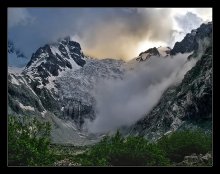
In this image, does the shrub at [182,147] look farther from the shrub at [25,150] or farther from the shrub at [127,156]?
the shrub at [25,150]

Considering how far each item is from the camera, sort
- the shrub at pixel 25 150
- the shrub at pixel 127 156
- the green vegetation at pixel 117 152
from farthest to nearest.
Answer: the green vegetation at pixel 117 152, the shrub at pixel 25 150, the shrub at pixel 127 156

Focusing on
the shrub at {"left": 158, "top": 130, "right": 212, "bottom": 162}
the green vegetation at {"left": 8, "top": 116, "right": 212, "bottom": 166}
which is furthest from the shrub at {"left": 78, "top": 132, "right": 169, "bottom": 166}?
the shrub at {"left": 158, "top": 130, "right": 212, "bottom": 162}

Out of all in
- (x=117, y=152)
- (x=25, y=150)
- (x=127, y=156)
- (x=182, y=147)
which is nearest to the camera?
(x=127, y=156)

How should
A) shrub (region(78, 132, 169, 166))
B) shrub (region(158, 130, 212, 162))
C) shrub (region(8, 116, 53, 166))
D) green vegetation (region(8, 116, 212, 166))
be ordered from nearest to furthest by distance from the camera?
1. shrub (region(78, 132, 169, 166))
2. shrub (region(8, 116, 53, 166))
3. green vegetation (region(8, 116, 212, 166))
4. shrub (region(158, 130, 212, 162))

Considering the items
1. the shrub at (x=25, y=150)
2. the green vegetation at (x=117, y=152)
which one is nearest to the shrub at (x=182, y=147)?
the green vegetation at (x=117, y=152)

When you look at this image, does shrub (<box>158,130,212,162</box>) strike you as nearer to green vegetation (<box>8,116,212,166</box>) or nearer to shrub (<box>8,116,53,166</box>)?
green vegetation (<box>8,116,212,166</box>)

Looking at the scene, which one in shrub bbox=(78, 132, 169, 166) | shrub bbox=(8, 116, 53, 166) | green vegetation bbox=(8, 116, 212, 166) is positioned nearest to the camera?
shrub bbox=(78, 132, 169, 166)

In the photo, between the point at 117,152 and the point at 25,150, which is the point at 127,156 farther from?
A: the point at 25,150

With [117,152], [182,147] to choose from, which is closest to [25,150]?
[117,152]

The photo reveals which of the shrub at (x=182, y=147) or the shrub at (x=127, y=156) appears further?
the shrub at (x=182, y=147)
